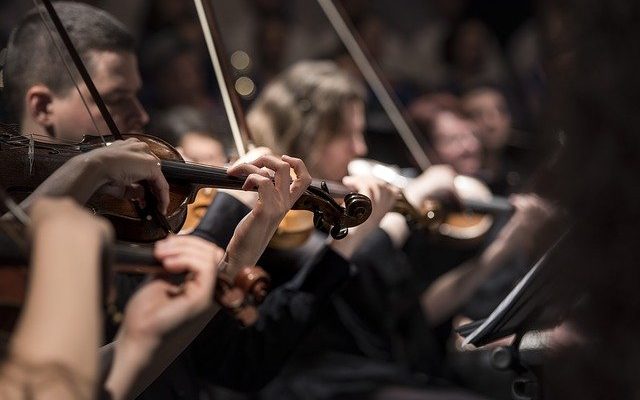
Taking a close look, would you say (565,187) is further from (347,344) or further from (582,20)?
(347,344)

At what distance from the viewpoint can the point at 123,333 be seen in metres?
1.01

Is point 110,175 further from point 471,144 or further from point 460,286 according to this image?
point 471,144

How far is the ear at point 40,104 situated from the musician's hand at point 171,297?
0.47 metres

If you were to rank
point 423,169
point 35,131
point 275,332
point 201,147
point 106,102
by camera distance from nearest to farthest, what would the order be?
point 35,131, point 106,102, point 275,332, point 201,147, point 423,169

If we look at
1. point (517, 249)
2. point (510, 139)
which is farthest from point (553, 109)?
point (510, 139)

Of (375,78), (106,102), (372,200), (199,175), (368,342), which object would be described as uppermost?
Result: (106,102)

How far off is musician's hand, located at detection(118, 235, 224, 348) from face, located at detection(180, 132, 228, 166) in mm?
1140

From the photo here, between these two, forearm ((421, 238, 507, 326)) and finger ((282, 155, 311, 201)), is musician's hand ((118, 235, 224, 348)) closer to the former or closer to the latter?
finger ((282, 155, 311, 201))

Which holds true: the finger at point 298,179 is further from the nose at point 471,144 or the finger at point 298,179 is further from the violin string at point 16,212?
the nose at point 471,144

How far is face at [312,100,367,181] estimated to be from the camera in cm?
226

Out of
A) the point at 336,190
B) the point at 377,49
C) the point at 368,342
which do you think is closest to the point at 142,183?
the point at 336,190

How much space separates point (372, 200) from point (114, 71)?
0.51 m

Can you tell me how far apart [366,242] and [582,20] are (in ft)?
5.56

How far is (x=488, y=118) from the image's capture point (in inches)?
154
